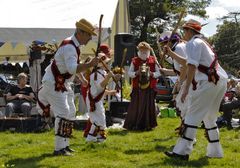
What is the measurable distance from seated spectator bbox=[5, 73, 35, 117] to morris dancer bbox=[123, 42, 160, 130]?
2145mm

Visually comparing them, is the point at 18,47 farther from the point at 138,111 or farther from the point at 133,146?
the point at 133,146

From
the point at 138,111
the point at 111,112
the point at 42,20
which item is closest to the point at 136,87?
the point at 138,111

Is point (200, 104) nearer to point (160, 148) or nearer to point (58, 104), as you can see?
point (160, 148)

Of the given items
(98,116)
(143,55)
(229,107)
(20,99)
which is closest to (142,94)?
(143,55)

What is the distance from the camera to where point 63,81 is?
7.02 meters

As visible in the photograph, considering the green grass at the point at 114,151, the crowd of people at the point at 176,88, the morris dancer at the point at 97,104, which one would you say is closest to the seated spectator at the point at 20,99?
the green grass at the point at 114,151

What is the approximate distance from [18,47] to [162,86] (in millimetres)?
9695

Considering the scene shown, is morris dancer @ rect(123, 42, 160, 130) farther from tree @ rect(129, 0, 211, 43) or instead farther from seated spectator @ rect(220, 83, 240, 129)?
tree @ rect(129, 0, 211, 43)

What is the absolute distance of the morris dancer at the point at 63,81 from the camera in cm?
679

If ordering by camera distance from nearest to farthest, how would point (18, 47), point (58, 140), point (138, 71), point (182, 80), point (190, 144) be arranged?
point (190, 144) → point (58, 140) → point (182, 80) → point (138, 71) → point (18, 47)

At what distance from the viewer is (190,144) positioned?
6.54 metres

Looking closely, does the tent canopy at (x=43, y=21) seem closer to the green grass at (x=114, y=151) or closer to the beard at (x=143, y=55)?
the beard at (x=143, y=55)

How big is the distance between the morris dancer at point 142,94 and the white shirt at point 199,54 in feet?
12.5

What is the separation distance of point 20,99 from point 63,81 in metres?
4.28
